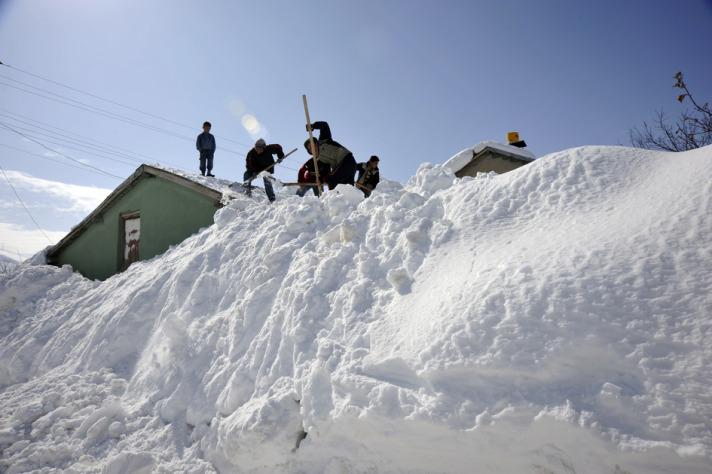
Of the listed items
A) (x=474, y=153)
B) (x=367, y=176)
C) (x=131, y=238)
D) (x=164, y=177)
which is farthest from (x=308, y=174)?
(x=131, y=238)

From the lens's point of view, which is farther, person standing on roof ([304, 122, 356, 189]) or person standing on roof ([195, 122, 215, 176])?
person standing on roof ([195, 122, 215, 176])

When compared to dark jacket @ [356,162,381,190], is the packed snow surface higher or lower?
lower

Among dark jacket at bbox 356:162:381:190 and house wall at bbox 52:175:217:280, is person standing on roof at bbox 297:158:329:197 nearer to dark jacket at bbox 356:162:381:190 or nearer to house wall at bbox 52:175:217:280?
dark jacket at bbox 356:162:381:190

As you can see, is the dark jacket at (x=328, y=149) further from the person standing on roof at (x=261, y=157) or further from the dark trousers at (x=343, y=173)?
the person standing on roof at (x=261, y=157)

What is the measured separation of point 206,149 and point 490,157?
839cm

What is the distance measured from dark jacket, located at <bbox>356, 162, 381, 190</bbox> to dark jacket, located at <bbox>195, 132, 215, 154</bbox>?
5.10 metres

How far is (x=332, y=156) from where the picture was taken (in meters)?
7.79

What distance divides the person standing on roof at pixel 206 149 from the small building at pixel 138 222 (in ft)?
3.87

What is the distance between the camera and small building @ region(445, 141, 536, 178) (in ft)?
37.4

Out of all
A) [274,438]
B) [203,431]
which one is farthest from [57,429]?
[274,438]

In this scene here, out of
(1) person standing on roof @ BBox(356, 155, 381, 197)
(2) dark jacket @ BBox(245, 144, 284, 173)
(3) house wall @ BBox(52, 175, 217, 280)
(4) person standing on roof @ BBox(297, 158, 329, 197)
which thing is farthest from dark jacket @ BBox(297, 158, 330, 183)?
(3) house wall @ BBox(52, 175, 217, 280)

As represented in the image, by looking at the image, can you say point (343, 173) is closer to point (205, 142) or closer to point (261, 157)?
point (261, 157)

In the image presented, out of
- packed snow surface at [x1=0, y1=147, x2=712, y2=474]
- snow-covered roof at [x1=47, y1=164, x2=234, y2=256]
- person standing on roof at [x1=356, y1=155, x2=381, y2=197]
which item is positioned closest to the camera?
packed snow surface at [x1=0, y1=147, x2=712, y2=474]

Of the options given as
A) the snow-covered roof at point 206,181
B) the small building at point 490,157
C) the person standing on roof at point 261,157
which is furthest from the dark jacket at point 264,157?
the small building at point 490,157
